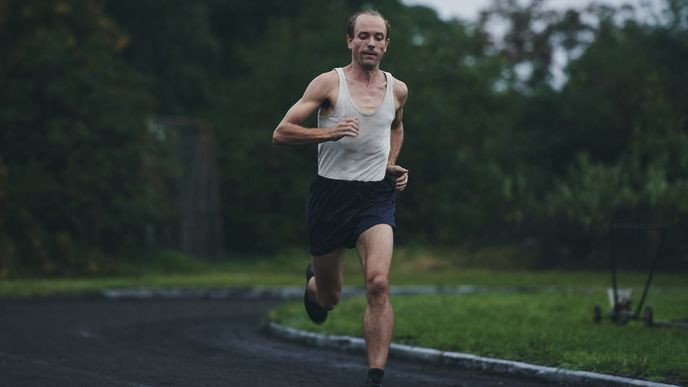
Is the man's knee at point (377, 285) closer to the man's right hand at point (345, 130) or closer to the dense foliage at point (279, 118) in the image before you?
the man's right hand at point (345, 130)

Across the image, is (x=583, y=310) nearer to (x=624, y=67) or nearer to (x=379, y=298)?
(x=379, y=298)

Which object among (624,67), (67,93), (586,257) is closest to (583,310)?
(586,257)

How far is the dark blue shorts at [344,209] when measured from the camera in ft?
25.4

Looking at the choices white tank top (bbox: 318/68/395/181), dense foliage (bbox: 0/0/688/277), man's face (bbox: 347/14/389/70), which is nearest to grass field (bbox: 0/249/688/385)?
dense foliage (bbox: 0/0/688/277)

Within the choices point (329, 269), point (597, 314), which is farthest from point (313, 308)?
point (597, 314)

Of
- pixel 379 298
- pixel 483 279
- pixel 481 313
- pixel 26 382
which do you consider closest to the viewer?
pixel 379 298

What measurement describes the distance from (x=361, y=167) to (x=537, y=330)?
4.31 metres

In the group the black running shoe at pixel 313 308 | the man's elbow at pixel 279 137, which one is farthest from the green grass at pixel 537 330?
the man's elbow at pixel 279 137

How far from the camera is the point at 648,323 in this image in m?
11.6

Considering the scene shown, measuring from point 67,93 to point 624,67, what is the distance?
1423cm

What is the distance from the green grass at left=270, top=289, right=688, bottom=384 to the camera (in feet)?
29.3

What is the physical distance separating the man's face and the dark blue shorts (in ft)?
2.58

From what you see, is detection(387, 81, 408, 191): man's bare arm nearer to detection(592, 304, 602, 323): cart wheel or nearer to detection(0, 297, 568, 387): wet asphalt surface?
detection(0, 297, 568, 387): wet asphalt surface

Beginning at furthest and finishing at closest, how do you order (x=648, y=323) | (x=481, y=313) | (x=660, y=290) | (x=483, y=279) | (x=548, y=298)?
(x=483, y=279), (x=660, y=290), (x=548, y=298), (x=481, y=313), (x=648, y=323)
